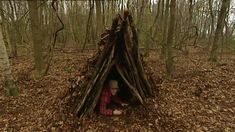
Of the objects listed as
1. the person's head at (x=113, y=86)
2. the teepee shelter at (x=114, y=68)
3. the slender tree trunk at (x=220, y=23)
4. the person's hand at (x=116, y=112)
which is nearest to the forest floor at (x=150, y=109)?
the person's hand at (x=116, y=112)

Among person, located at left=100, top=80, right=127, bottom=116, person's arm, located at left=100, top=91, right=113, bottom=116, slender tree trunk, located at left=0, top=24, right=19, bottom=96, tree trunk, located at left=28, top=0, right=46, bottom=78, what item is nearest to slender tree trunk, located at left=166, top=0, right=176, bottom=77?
person, located at left=100, top=80, right=127, bottom=116

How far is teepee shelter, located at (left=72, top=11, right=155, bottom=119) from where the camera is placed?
4.75 m

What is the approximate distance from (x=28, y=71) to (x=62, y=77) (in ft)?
6.13

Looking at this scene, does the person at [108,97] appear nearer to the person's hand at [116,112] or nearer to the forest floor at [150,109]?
the person's hand at [116,112]

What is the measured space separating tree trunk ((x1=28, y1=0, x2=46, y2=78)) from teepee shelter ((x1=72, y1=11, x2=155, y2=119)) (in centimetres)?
336

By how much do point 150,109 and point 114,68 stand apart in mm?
1352

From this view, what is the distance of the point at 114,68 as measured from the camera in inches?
209

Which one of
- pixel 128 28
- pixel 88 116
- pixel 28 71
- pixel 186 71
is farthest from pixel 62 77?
pixel 186 71

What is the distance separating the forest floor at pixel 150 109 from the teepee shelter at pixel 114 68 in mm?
349

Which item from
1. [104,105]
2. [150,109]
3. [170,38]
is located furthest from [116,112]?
[170,38]

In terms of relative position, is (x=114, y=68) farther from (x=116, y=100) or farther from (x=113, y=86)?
(x=116, y=100)

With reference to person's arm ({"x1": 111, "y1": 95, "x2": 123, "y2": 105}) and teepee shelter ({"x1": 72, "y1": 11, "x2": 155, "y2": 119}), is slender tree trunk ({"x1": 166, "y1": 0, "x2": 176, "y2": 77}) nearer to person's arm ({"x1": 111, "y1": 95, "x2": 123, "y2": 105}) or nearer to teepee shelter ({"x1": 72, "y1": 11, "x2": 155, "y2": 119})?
teepee shelter ({"x1": 72, "y1": 11, "x2": 155, "y2": 119})

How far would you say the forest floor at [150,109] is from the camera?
477cm

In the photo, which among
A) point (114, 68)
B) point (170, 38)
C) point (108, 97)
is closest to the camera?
point (108, 97)
